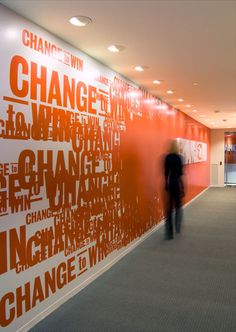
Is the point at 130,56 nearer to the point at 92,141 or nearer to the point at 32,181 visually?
the point at 92,141

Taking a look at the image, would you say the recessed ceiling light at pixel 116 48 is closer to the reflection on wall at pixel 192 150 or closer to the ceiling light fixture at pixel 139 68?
the ceiling light fixture at pixel 139 68

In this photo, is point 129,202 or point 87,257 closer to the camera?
point 87,257

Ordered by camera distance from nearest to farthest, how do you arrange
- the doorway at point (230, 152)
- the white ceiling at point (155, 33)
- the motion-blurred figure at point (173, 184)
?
the white ceiling at point (155, 33) < the motion-blurred figure at point (173, 184) < the doorway at point (230, 152)

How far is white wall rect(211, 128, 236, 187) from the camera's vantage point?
15.3 metres

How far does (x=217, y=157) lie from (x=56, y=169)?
1301cm

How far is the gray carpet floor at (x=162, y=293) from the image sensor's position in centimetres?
309

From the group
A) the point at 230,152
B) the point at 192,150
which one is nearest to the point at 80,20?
the point at 192,150

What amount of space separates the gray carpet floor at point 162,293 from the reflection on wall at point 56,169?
24 centimetres

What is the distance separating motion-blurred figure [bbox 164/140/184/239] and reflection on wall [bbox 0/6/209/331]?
36.3 inches

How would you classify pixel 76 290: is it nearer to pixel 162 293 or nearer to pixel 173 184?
pixel 162 293

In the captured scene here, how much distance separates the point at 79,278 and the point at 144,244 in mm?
2079

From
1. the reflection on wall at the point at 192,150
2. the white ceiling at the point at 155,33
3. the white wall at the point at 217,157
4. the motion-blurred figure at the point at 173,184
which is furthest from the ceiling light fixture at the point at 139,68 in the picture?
the white wall at the point at 217,157

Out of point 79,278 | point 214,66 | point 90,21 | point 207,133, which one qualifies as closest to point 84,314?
point 79,278

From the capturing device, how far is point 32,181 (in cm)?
310
